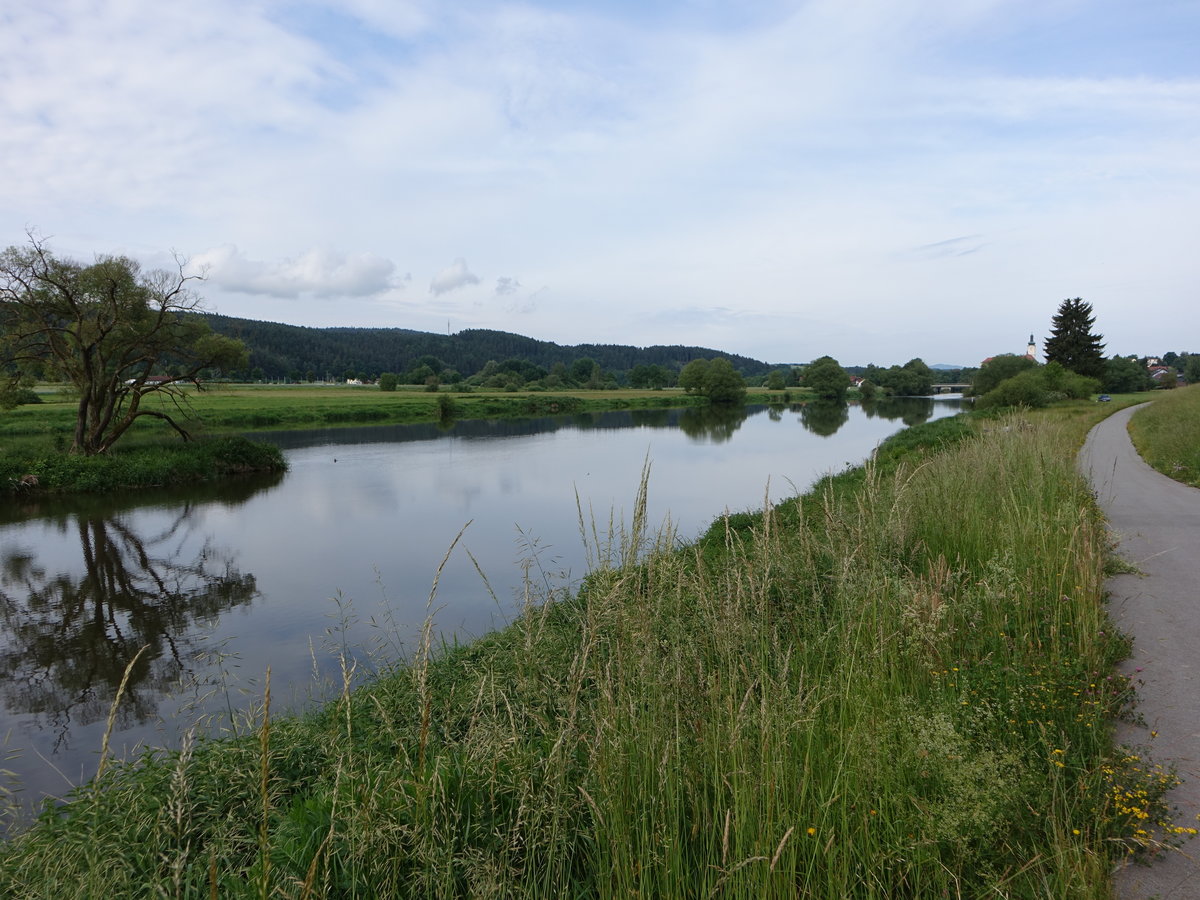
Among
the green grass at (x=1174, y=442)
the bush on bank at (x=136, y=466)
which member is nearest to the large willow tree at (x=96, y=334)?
the bush on bank at (x=136, y=466)

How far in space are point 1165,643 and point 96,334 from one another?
93.2ft

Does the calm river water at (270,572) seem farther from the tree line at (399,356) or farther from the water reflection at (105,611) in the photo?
the tree line at (399,356)

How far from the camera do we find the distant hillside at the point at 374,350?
12469cm

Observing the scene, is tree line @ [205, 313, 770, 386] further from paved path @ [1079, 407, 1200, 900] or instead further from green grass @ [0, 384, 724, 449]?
paved path @ [1079, 407, 1200, 900]

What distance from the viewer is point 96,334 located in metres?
22.6

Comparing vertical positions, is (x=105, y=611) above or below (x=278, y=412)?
below

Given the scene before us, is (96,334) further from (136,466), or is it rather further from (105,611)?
(105,611)

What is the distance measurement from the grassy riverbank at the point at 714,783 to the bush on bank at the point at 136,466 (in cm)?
2189

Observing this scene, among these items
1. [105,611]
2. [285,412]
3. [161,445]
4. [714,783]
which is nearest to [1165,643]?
[714,783]

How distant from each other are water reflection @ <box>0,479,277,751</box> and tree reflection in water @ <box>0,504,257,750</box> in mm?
16

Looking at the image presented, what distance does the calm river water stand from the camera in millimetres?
7699

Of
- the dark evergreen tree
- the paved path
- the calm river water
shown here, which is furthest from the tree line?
the paved path

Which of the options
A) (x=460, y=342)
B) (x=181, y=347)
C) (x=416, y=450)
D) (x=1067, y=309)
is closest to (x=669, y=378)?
(x=460, y=342)

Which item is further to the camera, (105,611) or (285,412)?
(285,412)
